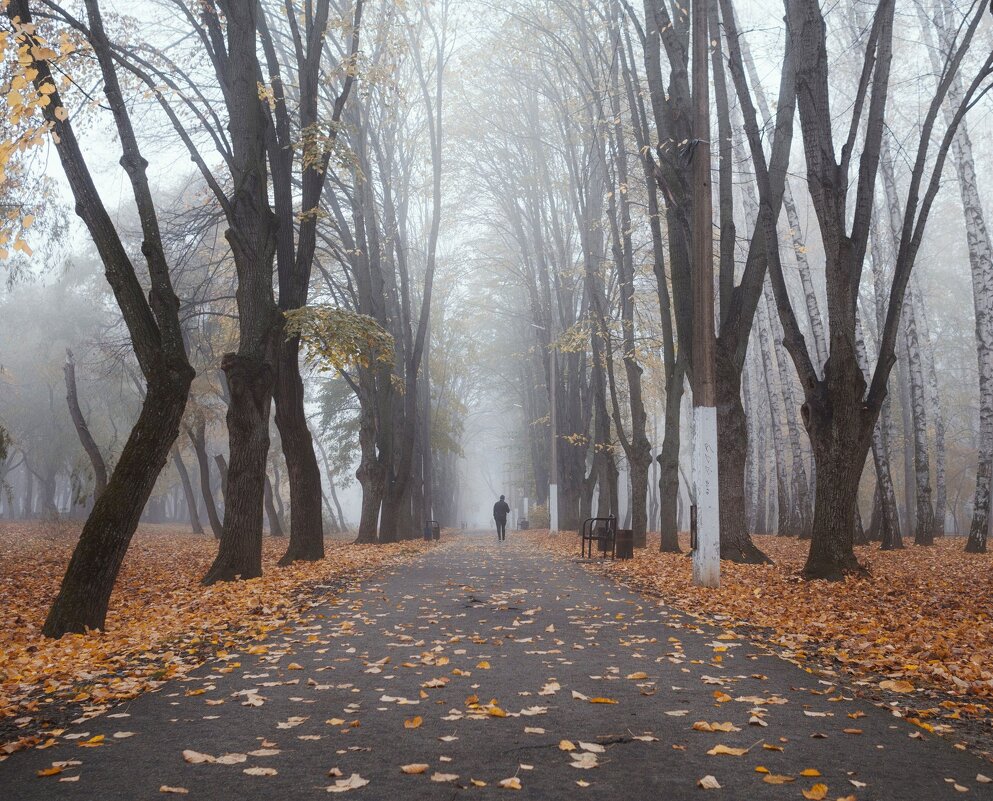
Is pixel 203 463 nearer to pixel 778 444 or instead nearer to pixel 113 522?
pixel 778 444

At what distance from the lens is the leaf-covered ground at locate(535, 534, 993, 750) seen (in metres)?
5.03

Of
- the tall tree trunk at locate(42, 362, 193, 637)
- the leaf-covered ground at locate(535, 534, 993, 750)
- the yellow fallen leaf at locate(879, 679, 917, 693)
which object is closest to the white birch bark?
the leaf-covered ground at locate(535, 534, 993, 750)

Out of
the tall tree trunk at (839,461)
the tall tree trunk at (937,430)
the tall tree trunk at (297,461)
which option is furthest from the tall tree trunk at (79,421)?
the tall tree trunk at (937,430)

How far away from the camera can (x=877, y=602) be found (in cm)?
888

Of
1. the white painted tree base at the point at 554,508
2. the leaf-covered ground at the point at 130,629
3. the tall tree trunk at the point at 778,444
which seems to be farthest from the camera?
the white painted tree base at the point at 554,508

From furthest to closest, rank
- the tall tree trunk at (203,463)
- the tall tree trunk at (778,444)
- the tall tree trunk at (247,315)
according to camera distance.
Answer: the tall tree trunk at (203,463) → the tall tree trunk at (778,444) → the tall tree trunk at (247,315)

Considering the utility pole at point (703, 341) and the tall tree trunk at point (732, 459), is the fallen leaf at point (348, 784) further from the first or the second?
the tall tree trunk at point (732, 459)

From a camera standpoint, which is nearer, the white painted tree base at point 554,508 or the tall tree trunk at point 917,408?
the tall tree trunk at point 917,408

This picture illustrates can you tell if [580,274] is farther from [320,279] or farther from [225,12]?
[225,12]

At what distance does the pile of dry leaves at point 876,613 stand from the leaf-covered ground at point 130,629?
481 centimetres

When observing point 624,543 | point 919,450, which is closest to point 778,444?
point 919,450

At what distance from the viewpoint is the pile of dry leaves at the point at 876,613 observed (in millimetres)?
5590

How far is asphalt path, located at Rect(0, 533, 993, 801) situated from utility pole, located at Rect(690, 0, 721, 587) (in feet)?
11.5

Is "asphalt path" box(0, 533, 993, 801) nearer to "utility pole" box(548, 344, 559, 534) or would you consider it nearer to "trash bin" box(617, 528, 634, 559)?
"trash bin" box(617, 528, 634, 559)
